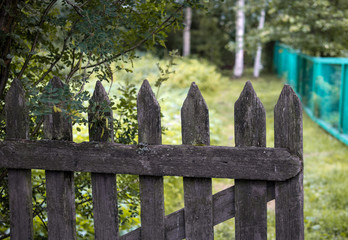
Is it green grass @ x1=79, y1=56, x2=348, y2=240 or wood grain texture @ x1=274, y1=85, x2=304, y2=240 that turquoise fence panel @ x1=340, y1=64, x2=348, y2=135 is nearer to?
green grass @ x1=79, y1=56, x2=348, y2=240

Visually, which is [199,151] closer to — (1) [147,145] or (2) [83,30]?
(1) [147,145]

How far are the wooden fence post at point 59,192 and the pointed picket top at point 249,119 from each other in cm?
79

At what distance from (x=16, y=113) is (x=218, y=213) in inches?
42.0

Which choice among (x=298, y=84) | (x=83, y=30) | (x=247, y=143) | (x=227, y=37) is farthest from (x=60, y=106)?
(x=227, y=37)

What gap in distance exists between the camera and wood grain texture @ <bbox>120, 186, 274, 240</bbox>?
6.24 ft

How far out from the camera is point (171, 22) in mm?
2193

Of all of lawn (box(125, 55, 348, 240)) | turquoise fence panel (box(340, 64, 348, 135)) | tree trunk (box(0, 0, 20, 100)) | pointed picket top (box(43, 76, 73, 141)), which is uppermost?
tree trunk (box(0, 0, 20, 100))

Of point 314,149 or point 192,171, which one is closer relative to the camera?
point 192,171

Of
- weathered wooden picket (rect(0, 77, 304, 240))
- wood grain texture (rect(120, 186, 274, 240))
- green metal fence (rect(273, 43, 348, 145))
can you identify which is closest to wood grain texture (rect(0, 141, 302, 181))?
weathered wooden picket (rect(0, 77, 304, 240))

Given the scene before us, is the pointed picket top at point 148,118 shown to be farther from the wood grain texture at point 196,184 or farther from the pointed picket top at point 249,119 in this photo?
the pointed picket top at point 249,119

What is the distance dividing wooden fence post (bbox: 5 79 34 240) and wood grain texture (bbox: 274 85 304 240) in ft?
3.89

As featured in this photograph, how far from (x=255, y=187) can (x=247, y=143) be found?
20 cm

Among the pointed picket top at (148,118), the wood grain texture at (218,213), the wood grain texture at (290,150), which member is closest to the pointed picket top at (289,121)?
the wood grain texture at (290,150)

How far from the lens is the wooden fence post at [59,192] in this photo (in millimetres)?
1956
